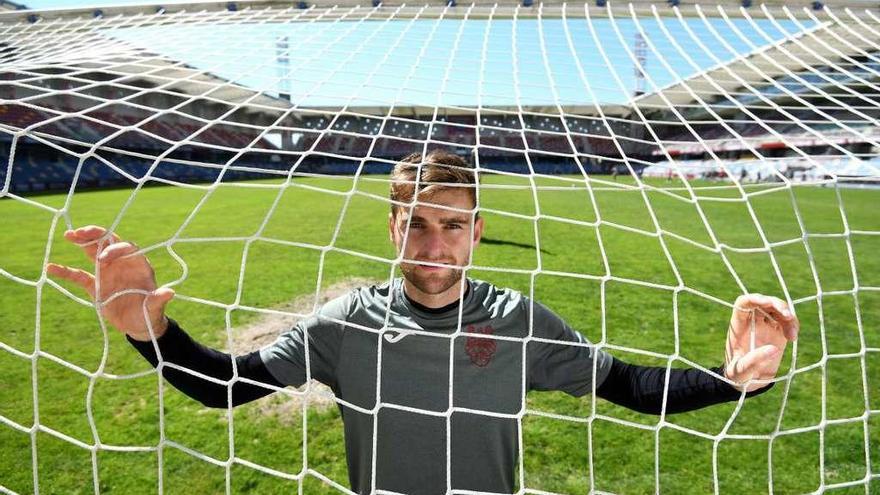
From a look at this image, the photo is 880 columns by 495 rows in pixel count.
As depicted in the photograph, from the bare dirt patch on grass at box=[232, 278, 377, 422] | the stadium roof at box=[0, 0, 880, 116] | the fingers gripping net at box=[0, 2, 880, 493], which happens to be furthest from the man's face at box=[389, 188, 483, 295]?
the stadium roof at box=[0, 0, 880, 116]

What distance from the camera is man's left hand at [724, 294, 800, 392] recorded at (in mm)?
1012

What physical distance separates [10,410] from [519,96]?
2.59 metres

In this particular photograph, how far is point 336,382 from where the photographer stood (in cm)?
122

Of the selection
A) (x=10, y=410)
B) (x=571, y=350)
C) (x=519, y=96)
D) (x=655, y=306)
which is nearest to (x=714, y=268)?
(x=655, y=306)

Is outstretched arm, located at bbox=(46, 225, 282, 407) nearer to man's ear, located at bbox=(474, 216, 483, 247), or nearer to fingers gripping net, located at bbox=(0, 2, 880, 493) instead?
fingers gripping net, located at bbox=(0, 2, 880, 493)

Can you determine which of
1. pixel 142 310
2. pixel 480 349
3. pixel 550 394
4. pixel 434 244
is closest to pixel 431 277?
pixel 434 244

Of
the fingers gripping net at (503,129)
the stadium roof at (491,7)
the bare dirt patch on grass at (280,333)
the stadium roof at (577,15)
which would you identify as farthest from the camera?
the bare dirt patch on grass at (280,333)

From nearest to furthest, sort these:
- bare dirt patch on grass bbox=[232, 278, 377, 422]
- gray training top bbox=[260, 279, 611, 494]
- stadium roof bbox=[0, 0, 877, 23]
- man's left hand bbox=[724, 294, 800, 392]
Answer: man's left hand bbox=[724, 294, 800, 392] → gray training top bbox=[260, 279, 611, 494] → stadium roof bbox=[0, 0, 877, 23] → bare dirt patch on grass bbox=[232, 278, 377, 422]

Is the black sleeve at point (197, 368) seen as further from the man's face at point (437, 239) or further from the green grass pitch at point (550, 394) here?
the man's face at point (437, 239)

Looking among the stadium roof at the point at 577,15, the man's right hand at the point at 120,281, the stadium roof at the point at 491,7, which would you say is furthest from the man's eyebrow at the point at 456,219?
the stadium roof at the point at 491,7

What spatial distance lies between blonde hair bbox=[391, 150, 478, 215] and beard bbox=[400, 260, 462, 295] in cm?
15

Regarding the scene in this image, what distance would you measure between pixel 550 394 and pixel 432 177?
1.67 m

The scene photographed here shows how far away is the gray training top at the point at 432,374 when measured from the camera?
1137 millimetres

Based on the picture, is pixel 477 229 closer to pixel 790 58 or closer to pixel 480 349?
pixel 480 349
